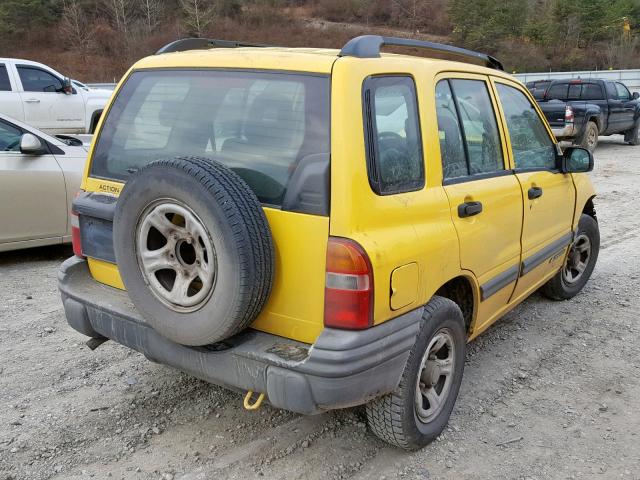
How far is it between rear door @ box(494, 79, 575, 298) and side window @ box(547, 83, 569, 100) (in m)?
11.7

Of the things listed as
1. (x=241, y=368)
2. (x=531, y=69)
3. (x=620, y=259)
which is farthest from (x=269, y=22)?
(x=241, y=368)

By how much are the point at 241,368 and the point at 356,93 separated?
1202 mm

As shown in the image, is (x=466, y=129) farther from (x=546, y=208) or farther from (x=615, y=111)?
(x=615, y=111)

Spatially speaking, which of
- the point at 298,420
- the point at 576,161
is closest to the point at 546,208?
the point at 576,161

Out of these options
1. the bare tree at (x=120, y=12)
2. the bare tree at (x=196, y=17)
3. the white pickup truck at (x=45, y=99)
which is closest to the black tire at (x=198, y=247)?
the white pickup truck at (x=45, y=99)

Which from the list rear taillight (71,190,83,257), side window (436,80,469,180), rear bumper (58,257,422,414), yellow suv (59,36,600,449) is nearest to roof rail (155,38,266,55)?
yellow suv (59,36,600,449)

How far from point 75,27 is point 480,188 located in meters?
46.7

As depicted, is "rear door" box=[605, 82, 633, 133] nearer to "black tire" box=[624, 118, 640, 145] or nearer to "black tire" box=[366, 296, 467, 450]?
"black tire" box=[624, 118, 640, 145]

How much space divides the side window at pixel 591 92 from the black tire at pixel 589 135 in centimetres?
102

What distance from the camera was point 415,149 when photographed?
9.06 ft

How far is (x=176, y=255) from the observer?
8.30 ft

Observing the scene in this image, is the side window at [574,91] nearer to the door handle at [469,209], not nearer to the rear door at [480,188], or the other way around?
the rear door at [480,188]

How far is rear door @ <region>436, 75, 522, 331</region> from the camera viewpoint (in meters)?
2.98

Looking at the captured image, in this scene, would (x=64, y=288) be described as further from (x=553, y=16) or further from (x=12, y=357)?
(x=553, y=16)
